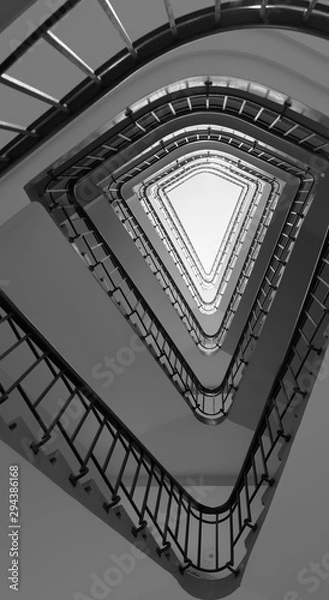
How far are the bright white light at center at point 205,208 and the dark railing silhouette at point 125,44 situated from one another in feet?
39.4

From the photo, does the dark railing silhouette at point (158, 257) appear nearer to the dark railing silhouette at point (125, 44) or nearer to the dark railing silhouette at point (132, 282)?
the dark railing silhouette at point (132, 282)

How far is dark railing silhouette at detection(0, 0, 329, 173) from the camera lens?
320cm

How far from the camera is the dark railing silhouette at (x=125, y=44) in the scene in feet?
10.5

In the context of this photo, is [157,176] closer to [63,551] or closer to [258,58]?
[258,58]

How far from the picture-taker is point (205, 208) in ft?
56.6

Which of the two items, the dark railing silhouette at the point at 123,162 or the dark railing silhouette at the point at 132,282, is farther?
the dark railing silhouette at the point at 132,282

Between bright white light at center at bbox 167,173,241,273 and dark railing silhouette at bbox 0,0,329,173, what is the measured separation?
1202 cm

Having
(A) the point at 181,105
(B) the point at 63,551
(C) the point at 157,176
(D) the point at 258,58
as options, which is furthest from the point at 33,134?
(C) the point at 157,176

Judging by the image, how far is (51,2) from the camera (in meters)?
3.04

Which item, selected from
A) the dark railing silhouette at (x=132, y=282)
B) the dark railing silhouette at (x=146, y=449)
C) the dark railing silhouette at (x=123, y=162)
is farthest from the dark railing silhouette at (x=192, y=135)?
the dark railing silhouette at (x=146, y=449)

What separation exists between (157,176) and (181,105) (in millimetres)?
5171

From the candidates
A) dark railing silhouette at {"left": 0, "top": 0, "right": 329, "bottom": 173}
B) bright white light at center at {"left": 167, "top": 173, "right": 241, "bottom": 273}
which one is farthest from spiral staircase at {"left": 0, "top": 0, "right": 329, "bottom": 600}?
bright white light at center at {"left": 167, "top": 173, "right": 241, "bottom": 273}

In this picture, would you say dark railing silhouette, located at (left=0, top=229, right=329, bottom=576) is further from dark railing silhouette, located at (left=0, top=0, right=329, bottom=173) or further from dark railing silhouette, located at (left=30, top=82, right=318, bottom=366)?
dark railing silhouette, located at (left=30, top=82, right=318, bottom=366)

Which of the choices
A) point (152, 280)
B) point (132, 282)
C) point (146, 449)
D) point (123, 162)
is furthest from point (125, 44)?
point (152, 280)
